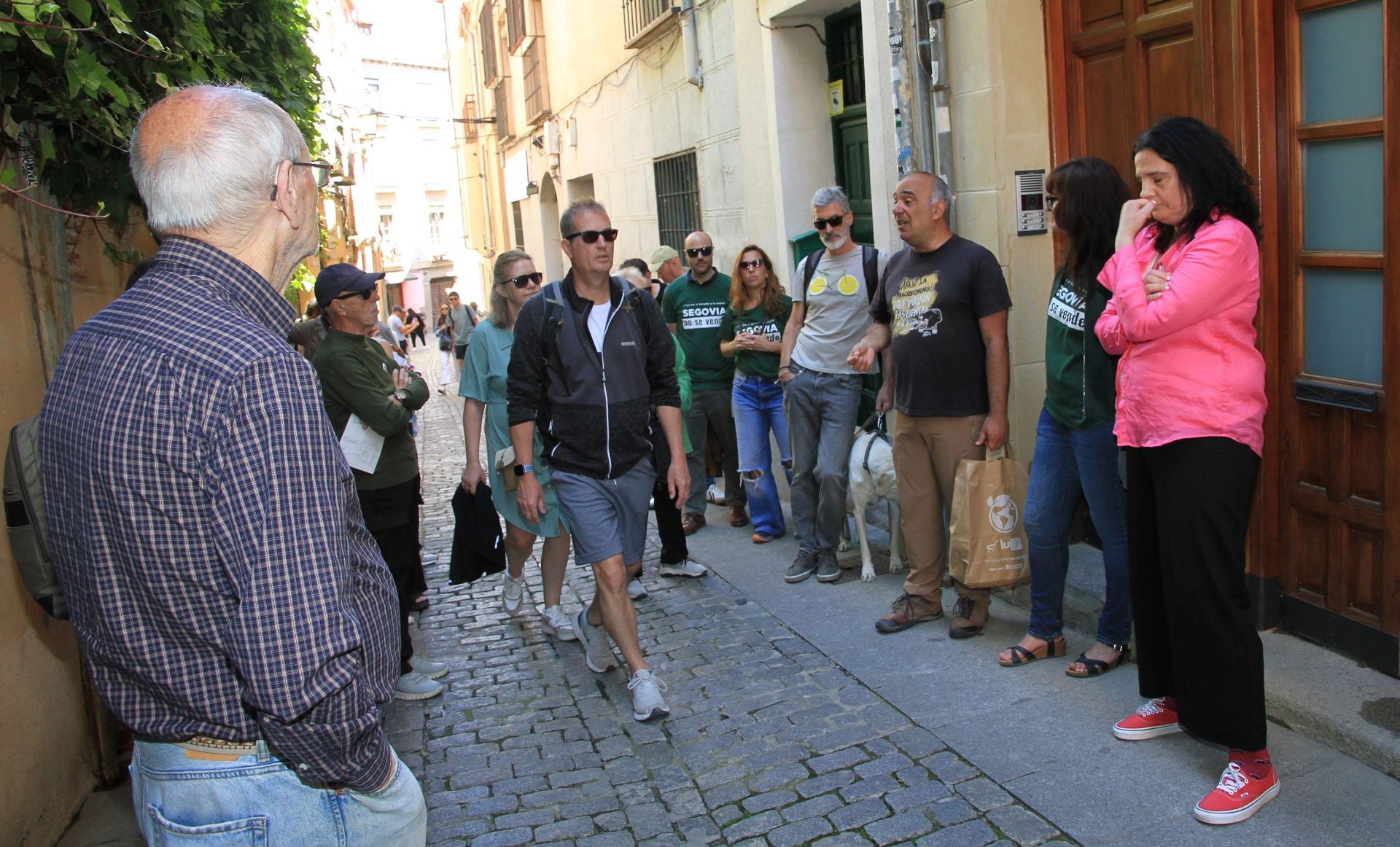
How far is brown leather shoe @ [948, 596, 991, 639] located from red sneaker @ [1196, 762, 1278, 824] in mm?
1633

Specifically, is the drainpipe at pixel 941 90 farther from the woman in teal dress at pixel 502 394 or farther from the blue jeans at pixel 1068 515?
the woman in teal dress at pixel 502 394

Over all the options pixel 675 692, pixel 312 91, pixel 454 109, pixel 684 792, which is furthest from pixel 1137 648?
pixel 454 109

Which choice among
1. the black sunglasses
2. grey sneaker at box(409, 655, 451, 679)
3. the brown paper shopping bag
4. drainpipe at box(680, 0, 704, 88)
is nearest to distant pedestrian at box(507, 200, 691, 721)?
the black sunglasses

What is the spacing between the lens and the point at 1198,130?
3299 mm

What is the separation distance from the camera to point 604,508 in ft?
15.1

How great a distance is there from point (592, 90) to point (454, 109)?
1967 cm

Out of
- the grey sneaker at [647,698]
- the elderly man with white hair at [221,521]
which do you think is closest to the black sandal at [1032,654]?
the grey sneaker at [647,698]

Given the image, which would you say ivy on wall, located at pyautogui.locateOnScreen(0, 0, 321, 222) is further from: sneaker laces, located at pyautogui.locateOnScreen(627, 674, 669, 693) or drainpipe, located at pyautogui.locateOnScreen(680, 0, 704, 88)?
drainpipe, located at pyautogui.locateOnScreen(680, 0, 704, 88)

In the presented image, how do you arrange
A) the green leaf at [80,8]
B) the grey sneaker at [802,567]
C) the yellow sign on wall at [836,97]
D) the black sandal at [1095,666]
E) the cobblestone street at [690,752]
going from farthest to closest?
the yellow sign on wall at [836,97]
the grey sneaker at [802,567]
the black sandal at [1095,666]
the cobblestone street at [690,752]
the green leaf at [80,8]

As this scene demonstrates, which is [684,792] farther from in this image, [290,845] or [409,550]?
[290,845]

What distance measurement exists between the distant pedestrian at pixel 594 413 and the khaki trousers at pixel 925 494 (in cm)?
105

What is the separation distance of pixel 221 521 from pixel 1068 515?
3465 mm

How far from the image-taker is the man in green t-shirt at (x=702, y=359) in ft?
23.6

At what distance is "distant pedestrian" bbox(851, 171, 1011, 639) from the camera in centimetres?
474
